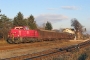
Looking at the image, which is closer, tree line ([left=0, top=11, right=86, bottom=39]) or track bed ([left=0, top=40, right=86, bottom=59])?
track bed ([left=0, top=40, right=86, bottom=59])

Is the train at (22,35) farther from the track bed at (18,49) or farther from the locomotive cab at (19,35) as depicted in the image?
the track bed at (18,49)

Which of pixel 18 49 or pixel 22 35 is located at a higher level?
pixel 22 35

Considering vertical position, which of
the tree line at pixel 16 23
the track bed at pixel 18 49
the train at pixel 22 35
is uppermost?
the tree line at pixel 16 23

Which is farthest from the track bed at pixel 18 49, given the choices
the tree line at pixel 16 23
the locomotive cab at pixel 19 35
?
the tree line at pixel 16 23

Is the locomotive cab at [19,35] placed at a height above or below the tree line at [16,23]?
below

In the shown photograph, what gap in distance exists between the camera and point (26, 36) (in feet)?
111

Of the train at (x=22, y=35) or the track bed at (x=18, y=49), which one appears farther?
the train at (x=22, y=35)

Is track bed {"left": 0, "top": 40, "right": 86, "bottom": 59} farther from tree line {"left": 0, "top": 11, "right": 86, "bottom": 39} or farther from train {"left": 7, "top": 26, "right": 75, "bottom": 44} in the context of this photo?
tree line {"left": 0, "top": 11, "right": 86, "bottom": 39}

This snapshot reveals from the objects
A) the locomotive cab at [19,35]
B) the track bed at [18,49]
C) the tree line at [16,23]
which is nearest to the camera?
the track bed at [18,49]

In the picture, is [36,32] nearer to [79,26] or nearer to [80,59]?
[80,59]

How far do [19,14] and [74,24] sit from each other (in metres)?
54.7

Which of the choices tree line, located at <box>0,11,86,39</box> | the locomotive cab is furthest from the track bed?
tree line, located at <box>0,11,86,39</box>

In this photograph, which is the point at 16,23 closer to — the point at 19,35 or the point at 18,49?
the point at 19,35

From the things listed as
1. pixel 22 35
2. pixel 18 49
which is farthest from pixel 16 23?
pixel 18 49
